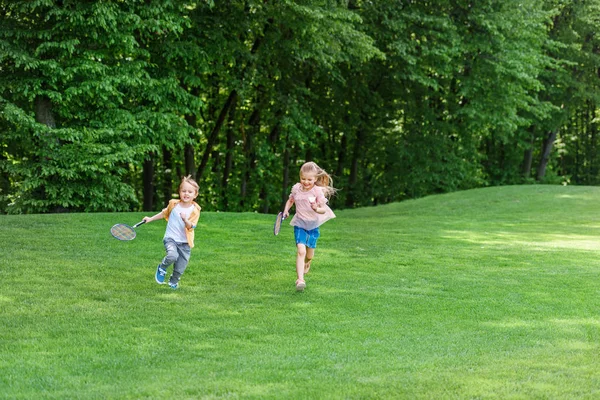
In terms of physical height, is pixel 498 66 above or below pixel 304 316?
above

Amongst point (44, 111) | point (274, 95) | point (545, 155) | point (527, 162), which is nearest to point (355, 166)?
point (274, 95)

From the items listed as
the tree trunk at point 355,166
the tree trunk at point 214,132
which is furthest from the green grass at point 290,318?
the tree trunk at point 355,166

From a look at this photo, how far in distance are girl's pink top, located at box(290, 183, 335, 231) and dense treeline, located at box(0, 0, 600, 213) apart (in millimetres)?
11080

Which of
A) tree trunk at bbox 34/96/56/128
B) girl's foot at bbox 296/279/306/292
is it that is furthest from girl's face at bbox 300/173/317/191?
tree trunk at bbox 34/96/56/128

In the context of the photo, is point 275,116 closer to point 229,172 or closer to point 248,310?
point 229,172

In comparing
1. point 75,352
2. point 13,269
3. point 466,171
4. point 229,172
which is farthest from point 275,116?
point 75,352

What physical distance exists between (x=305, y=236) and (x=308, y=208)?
389 millimetres

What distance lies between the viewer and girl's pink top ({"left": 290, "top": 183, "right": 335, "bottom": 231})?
33.7ft

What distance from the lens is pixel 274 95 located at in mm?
29672

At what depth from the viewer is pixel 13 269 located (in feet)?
36.9

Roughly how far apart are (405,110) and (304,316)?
27.7 metres

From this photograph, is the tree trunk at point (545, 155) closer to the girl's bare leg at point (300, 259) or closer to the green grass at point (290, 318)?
the green grass at point (290, 318)

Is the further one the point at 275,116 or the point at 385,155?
the point at 385,155

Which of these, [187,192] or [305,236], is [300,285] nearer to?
[305,236]
